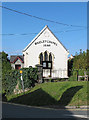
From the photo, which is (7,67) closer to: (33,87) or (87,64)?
(33,87)

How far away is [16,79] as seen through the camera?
19.5m

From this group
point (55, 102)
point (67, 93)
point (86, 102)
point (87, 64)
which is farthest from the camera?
point (87, 64)

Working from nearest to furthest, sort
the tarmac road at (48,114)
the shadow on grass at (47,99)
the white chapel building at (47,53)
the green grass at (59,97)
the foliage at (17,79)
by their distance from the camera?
the tarmac road at (48,114) → the green grass at (59,97) → the shadow on grass at (47,99) → the foliage at (17,79) → the white chapel building at (47,53)

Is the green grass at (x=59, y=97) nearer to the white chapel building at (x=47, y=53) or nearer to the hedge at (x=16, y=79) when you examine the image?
the hedge at (x=16, y=79)

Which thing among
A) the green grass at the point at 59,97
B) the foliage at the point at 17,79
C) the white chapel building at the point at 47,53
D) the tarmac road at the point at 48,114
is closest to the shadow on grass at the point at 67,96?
the green grass at the point at 59,97

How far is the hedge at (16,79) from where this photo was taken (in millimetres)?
18234

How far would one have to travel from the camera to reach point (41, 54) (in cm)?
2552

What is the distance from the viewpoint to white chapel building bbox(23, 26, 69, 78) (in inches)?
990

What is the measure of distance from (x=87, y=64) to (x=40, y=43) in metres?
7.88

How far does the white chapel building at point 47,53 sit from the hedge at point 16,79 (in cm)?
461

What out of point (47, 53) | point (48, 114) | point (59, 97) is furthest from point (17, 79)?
point (48, 114)

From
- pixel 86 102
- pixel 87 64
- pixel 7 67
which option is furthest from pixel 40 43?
pixel 86 102

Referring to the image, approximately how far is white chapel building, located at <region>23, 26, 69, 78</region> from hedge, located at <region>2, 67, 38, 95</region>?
15.1 ft

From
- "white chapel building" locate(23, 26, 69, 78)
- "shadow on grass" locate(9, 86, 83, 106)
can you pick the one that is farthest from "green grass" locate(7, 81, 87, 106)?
"white chapel building" locate(23, 26, 69, 78)
